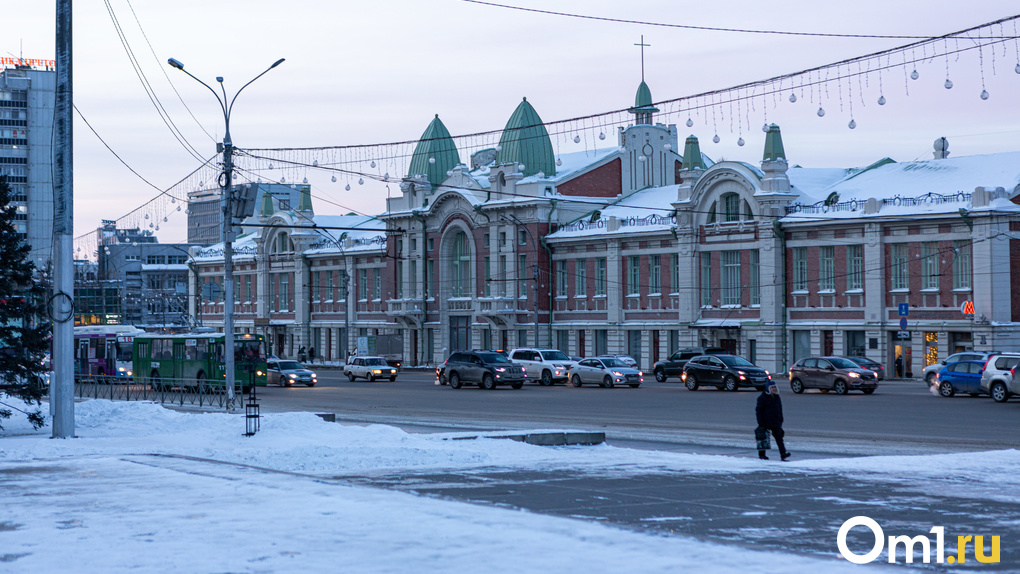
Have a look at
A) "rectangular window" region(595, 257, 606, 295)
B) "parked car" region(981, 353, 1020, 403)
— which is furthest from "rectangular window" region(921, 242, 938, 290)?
"rectangular window" region(595, 257, 606, 295)

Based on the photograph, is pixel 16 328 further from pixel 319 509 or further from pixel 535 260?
pixel 535 260

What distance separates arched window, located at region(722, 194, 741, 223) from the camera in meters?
64.9

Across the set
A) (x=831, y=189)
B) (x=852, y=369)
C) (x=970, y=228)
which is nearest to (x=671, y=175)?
(x=831, y=189)

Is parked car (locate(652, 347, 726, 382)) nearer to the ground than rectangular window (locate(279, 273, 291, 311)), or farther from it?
nearer to the ground

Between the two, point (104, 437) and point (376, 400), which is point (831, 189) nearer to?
point (376, 400)

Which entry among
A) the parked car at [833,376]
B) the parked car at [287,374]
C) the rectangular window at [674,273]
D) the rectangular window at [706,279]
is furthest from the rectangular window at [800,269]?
the parked car at [287,374]

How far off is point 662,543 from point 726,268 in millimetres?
56074

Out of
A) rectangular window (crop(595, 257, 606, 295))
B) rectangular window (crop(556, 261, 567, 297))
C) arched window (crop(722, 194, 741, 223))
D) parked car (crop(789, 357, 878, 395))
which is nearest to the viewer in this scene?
parked car (crop(789, 357, 878, 395))

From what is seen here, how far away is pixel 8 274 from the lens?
25172mm

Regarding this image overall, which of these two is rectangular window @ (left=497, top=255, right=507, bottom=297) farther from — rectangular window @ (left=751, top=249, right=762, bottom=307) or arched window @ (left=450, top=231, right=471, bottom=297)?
rectangular window @ (left=751, top=249, right=762, bottom=307)

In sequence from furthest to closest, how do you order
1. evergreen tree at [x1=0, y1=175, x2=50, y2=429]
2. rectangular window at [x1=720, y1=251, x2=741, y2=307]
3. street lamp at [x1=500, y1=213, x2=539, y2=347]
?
1. street lamp at [x1=500, y1=213, x2=539, y2=347]
2. rectangular window at [x1=720, y1=251, x2=741, y2=307]
3. evergreen tree at [x1=0, y1=175, x2=50, y2=429]

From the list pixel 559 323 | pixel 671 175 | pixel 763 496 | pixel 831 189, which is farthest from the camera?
pixel 671 175

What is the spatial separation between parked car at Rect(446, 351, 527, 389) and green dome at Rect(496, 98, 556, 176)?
33.2 metres

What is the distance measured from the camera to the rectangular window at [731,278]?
64750 millimetres
